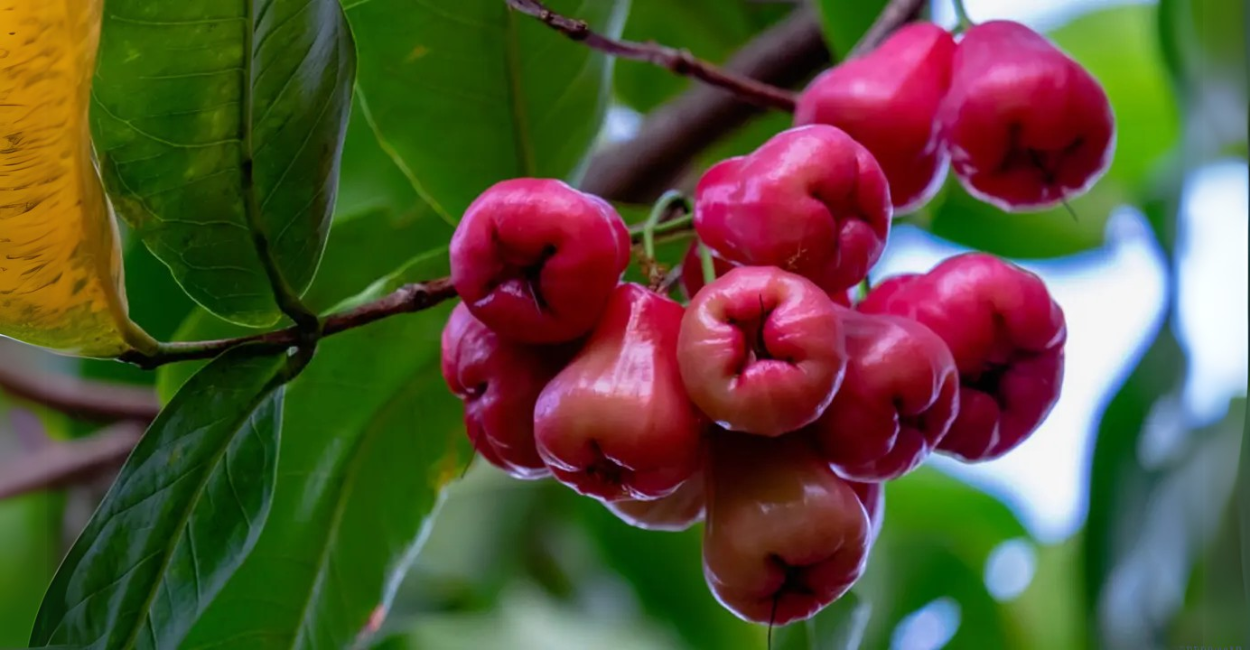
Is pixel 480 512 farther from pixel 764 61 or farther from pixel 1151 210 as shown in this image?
pixel 1151 210

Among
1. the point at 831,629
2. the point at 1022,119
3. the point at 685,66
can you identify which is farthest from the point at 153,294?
the point at 1022,119

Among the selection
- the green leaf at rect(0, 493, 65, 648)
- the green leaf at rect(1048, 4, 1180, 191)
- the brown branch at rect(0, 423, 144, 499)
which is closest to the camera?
the brown branch at rect(0, 423, 144, 499)

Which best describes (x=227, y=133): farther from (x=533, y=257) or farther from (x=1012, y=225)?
(x=1012, y=225)

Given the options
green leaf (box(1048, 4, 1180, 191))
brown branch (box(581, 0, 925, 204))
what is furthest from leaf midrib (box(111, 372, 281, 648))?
green leaf (box(1048, 4, 1180, 191))

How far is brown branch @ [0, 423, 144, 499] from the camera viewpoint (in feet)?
3.77

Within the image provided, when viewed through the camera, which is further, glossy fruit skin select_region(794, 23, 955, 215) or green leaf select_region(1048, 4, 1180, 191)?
green leaf select_region(1048, 4, 1180, 191)

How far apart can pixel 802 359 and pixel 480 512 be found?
94 cm

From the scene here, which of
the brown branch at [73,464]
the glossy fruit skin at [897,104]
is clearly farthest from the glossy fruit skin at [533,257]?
the brown branch at [73,464]

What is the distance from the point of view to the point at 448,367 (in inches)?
24.8

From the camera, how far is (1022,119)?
683 mm

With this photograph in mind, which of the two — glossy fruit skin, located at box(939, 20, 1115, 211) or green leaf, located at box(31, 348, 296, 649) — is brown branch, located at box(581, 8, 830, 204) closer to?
glossy fruit skin, located at box(939, 20, 1115, 211)

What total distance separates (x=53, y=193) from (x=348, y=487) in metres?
0.36

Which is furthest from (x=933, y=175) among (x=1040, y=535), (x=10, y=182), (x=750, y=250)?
Result: (x=1040, y=535)

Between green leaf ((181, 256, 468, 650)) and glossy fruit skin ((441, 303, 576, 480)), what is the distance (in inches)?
5.4
